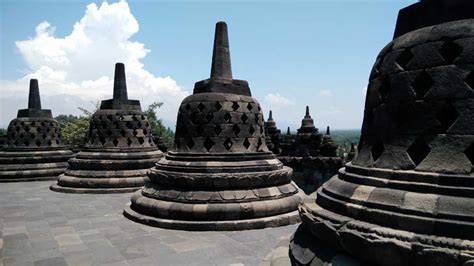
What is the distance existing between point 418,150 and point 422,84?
1.76 feet

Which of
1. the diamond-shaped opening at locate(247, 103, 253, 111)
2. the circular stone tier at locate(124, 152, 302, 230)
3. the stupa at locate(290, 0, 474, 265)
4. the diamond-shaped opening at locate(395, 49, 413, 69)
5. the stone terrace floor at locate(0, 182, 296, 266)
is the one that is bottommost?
the stone terrace floor at locate(0, 182, 296, 266)

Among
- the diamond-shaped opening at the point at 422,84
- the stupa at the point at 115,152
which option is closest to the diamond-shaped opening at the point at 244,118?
the stupa at the point at 115,152

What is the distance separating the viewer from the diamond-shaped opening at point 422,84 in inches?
113

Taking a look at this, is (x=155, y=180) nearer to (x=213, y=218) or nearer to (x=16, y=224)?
(x=213, y=218)

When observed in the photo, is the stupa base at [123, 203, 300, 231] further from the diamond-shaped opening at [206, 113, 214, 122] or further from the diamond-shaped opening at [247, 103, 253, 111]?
the diamond-shaped opening at [247, 103, 253, 111]

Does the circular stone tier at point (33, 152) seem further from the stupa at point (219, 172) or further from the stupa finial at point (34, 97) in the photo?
the stupa at point (219, 172)

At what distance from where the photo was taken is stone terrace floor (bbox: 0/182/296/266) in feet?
15.8

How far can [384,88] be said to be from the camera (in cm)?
324

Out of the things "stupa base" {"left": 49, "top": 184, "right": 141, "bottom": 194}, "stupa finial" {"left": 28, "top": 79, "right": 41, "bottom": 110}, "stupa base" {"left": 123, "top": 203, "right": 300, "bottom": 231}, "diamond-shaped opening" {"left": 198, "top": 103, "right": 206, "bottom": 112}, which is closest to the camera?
"stupa base" {"left": 123, "top": 203, "right": 300, "bottom": 231}

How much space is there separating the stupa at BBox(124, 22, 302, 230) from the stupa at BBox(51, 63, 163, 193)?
3219mm

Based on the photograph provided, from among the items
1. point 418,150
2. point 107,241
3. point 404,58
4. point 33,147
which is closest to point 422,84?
point 404,58

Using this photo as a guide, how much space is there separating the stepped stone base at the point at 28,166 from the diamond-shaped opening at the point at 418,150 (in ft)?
43.8

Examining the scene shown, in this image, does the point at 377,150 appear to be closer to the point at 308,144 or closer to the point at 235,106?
the point at 235,106

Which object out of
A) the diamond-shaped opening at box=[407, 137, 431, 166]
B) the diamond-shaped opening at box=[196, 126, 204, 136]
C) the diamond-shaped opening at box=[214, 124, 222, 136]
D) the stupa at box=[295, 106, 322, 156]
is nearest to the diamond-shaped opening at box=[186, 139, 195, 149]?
the diamond-shaped opening at box=[196, 126, 204, 136]
